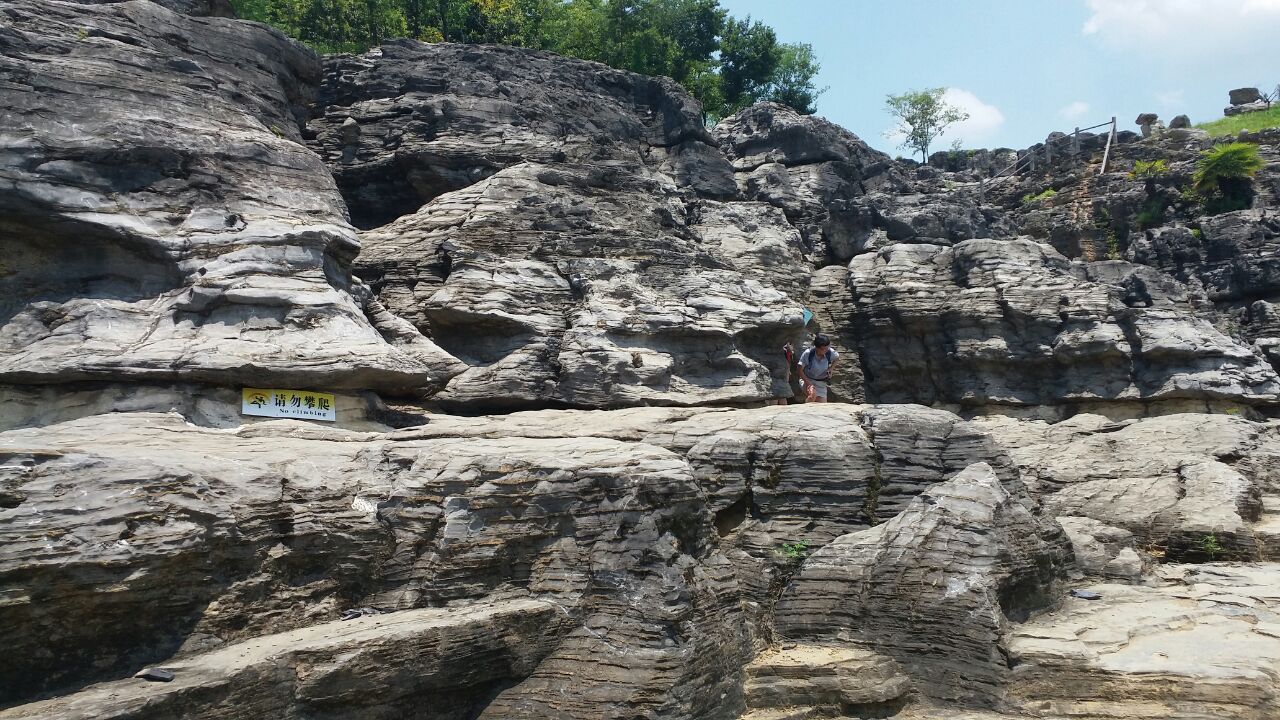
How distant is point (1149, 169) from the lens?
33594 millimetres

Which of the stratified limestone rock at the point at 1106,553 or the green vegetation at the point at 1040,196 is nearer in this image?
the stratified limestone rock at the point at 1106,553

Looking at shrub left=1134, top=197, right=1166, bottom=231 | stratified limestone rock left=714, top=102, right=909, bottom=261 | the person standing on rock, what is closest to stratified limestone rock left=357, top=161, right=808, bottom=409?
the person standing on rock

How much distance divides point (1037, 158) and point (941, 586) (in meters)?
33.9

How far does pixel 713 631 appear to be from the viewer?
7887mm

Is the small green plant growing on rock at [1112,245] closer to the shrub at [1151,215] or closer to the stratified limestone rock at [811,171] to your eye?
the shrub at [1151,215]

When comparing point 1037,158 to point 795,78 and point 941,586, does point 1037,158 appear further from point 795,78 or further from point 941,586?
point 941,586

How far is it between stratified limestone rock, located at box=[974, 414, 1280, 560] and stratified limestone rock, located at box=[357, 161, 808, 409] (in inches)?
185

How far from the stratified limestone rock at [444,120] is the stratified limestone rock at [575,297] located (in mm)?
1033

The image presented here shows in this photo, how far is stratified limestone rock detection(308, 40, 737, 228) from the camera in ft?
53.5

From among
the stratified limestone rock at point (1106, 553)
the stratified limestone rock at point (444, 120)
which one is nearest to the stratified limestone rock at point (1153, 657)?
the stratified limestone rock at point (1106, 553)

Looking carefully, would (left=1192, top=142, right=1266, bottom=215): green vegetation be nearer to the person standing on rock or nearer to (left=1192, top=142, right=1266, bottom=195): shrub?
(left=1192, top=142, right=1266, bottom=195): shrub

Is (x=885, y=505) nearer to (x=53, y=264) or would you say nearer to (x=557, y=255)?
(x=557, y=255)

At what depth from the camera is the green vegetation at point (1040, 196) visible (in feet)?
113

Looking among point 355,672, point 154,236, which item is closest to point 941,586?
point 355,672
